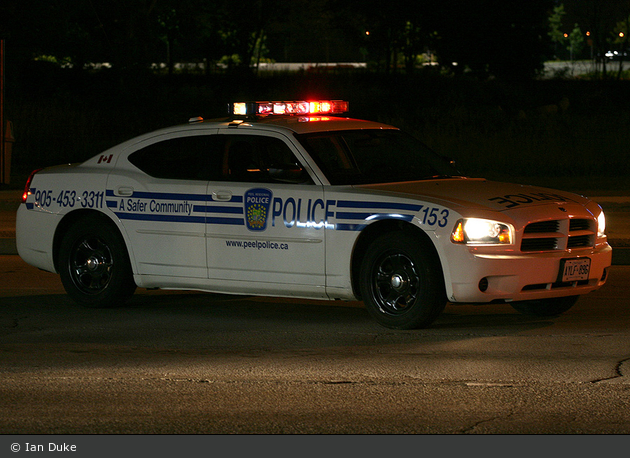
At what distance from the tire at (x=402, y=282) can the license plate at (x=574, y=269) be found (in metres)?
0.92

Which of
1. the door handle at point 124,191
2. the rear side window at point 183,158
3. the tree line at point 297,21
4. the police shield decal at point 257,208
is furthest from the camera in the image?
the tree line at point 297,21

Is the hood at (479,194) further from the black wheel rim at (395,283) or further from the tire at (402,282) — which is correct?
the black wheel rim at (395,283)

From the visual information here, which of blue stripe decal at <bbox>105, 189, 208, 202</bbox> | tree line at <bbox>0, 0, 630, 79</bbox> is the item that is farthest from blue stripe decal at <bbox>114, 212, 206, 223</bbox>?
tree line at <bbox>0, 0, 630, 79</bbox>

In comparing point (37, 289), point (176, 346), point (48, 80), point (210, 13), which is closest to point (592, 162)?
point (37, 289)

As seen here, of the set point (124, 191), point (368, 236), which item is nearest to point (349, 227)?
point (368, 236)

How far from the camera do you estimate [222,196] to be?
8.66 m

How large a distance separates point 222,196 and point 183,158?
0.71 meters

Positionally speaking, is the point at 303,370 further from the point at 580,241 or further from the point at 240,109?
the point at 240,109

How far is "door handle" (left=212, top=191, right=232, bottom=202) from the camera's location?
8641 mm

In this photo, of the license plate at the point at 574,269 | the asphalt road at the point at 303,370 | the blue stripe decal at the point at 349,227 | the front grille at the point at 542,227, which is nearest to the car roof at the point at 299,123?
the blue stripe decal at the point at 349,227

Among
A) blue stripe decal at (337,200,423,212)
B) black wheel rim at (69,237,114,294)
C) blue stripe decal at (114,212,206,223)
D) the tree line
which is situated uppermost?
the tree line

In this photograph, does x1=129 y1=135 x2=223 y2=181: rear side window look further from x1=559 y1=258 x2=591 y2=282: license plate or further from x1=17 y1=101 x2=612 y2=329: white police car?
x1=559 y1=258 x2=591 y2=282: license plate

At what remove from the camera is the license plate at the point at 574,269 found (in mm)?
8031

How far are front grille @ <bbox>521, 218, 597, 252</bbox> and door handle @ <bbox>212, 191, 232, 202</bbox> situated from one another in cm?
234
